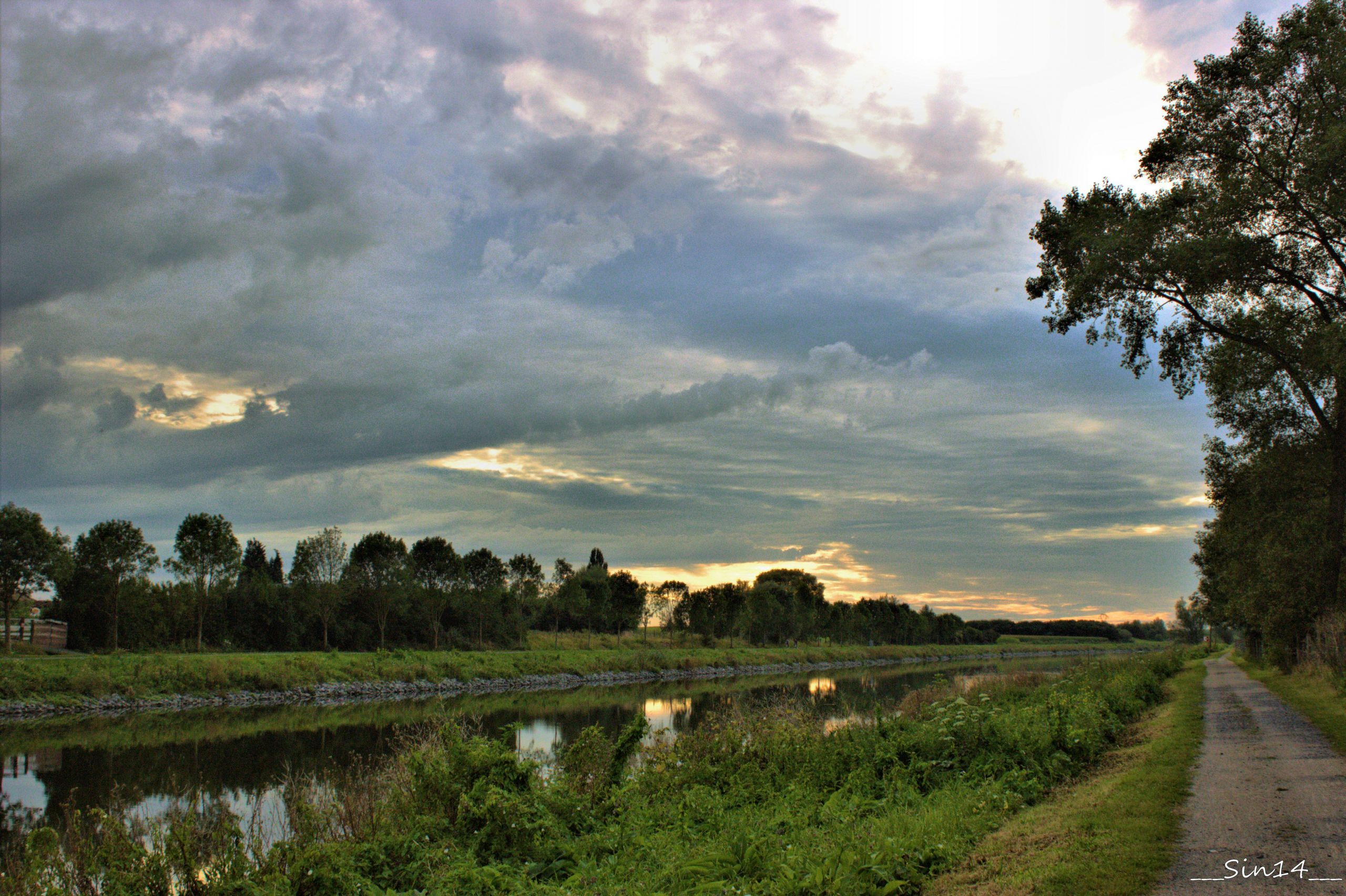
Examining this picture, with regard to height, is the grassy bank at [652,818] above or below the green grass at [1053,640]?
above

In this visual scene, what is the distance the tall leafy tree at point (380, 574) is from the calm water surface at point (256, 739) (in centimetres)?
2725

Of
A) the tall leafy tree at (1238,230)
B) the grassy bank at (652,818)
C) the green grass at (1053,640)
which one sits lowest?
the green grass at (1053,640)

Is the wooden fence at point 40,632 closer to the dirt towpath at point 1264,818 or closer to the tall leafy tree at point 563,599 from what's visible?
the tall leafy tree at point 563,599

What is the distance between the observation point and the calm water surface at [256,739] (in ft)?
57.7

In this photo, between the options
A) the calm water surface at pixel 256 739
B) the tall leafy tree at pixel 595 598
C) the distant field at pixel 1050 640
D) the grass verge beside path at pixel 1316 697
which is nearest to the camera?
the grass verge beside path at pixel 1316 697

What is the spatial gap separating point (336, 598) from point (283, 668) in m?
23.9

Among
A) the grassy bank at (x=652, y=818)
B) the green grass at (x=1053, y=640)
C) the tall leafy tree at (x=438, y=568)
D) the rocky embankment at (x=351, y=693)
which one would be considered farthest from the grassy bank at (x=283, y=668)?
the green grass at (x=1053, y=640)

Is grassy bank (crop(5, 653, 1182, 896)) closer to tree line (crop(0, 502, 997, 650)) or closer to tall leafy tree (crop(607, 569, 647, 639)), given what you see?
tree line (crop(0, 502, 997, 650))

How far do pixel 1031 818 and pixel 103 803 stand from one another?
692 inches

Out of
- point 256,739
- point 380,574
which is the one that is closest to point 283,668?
point 256,739

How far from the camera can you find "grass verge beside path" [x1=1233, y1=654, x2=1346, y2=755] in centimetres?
1484

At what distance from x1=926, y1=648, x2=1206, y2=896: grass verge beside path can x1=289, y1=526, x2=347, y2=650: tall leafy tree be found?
63.5 m

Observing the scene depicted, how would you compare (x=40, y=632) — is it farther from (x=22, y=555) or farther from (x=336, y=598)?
(x=336, y=598)

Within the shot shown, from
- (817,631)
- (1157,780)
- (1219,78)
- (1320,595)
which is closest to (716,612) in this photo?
(817,631)
